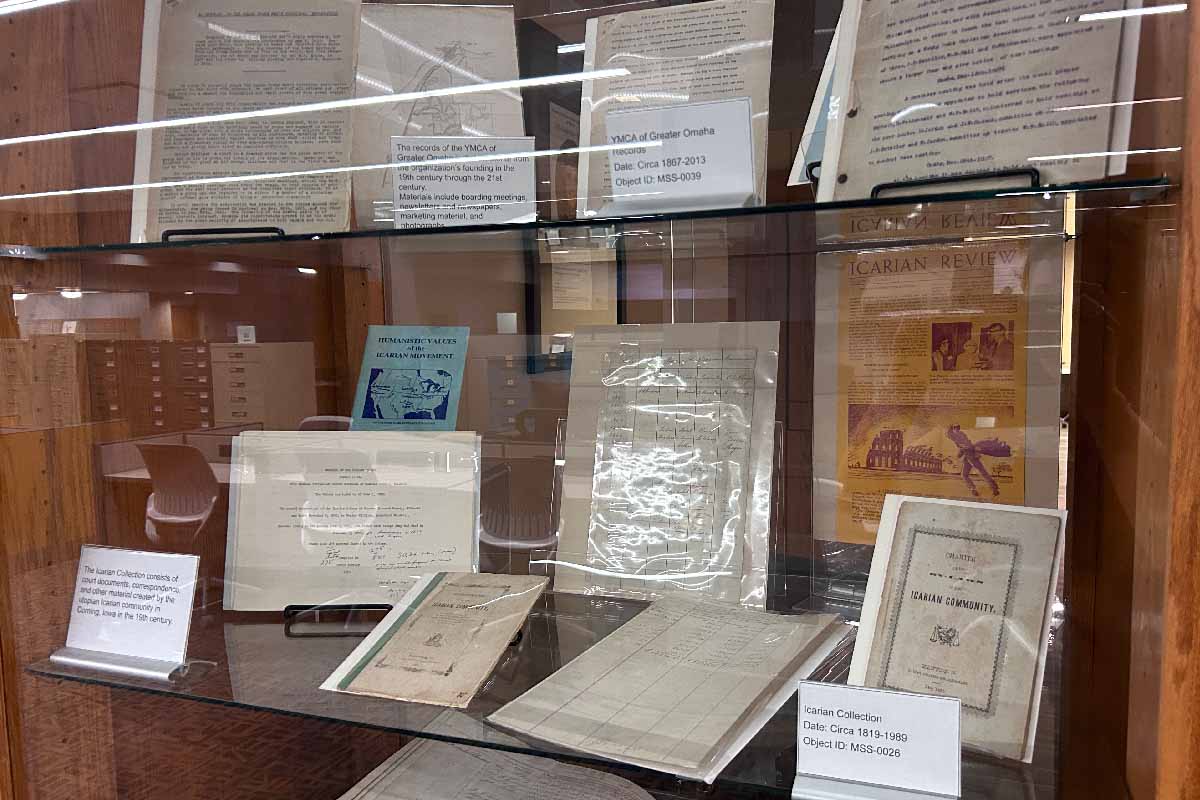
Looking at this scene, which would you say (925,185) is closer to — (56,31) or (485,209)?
(485,209)

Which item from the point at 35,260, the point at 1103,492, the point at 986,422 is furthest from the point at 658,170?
the point at 35,260

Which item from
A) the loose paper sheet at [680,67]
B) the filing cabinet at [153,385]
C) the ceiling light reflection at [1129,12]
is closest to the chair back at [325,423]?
the filing cabinet at [153,385]

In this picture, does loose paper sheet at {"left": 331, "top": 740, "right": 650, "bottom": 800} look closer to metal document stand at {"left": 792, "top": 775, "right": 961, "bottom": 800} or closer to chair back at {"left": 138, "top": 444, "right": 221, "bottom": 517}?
metal document stand at {"left": 792, "top": 775, "right": 961, "bottom": 800}

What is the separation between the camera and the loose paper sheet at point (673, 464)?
1027 millimetres

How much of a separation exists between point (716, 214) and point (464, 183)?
1.05 feet

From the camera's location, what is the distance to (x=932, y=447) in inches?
37.2

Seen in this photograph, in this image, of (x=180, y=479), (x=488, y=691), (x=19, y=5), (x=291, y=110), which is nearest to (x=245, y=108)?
(x=291, y=110)

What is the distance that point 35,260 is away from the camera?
43.8 inches

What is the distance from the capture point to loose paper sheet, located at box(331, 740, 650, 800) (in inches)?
37.4

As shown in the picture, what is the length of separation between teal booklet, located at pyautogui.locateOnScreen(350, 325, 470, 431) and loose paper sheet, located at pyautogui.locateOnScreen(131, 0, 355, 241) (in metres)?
0.23
